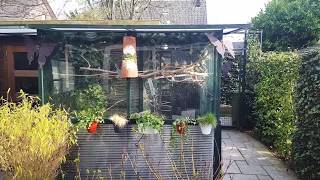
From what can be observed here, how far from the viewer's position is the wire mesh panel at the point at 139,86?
16.4ft

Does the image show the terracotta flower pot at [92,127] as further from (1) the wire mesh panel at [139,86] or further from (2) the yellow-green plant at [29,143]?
(2) the yellow-green plant at [29,143]

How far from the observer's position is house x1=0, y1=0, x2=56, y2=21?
18434 mm

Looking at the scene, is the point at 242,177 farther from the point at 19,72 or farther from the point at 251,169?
the point at 19,72

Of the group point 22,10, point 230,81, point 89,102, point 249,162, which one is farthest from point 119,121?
point 22,10

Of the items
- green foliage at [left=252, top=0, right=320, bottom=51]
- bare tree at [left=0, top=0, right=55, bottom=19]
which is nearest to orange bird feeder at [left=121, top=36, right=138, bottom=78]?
green foliage at [left=252, top=0, right=320, bottom=51]

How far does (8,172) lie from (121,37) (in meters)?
2.27

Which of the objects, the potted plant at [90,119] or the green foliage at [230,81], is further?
the green foliage at [230,81]

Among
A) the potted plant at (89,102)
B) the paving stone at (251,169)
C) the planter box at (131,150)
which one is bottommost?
the paving stone at (251,169)

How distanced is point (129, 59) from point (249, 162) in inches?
123

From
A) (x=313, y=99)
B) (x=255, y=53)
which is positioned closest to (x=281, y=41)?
(x=255, y=53)

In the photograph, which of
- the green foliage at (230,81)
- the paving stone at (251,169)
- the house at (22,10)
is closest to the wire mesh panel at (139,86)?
the paving stone at (251,169)

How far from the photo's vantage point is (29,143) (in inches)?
158

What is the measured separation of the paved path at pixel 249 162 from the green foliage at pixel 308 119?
47 cm

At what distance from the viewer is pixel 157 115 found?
505 cm
